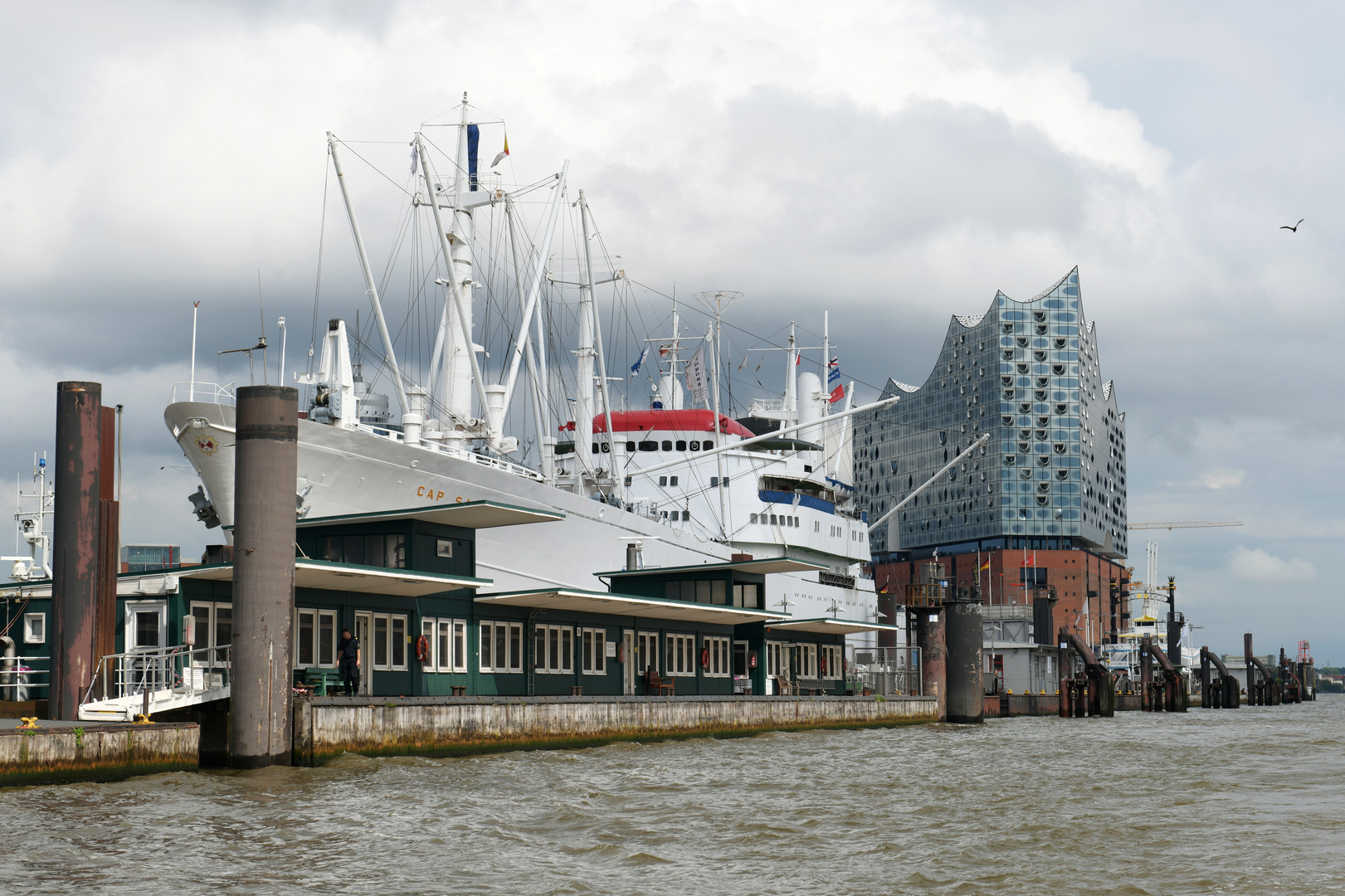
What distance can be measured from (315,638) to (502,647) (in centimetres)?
739

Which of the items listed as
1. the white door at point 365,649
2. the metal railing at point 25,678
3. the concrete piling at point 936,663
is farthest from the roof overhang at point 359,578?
the concrete piling at point 936,663

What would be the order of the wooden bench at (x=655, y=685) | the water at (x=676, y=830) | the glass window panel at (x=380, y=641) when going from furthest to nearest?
the wooden bench at (x=655, y=685) < the glass window panel at (x=380, y=641) < the water at (x=676, y=830)

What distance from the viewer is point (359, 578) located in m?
32.2

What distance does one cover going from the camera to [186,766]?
1019 inches

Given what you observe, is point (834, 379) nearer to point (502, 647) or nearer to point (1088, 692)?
point (1088, 692)

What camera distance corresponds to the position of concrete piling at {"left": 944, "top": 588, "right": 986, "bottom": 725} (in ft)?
189

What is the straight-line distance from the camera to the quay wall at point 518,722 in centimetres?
2828

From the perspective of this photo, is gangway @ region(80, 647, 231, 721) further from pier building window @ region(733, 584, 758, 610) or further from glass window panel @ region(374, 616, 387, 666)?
pier building window @ region(733, 584, 758, 610)

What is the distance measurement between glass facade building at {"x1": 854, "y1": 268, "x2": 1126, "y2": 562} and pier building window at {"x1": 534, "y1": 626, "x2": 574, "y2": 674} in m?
139

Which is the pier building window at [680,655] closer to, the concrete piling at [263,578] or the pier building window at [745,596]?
the pier building window at [745,596]

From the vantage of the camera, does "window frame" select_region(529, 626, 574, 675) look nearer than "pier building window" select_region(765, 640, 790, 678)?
Yes

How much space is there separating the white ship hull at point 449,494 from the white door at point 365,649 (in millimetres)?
→ 9973

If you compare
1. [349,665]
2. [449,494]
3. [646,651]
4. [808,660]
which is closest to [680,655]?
[646,651]

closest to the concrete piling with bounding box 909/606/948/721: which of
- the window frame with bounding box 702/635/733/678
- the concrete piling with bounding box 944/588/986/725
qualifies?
the concrete piling with bounding box 944/588/986/725
